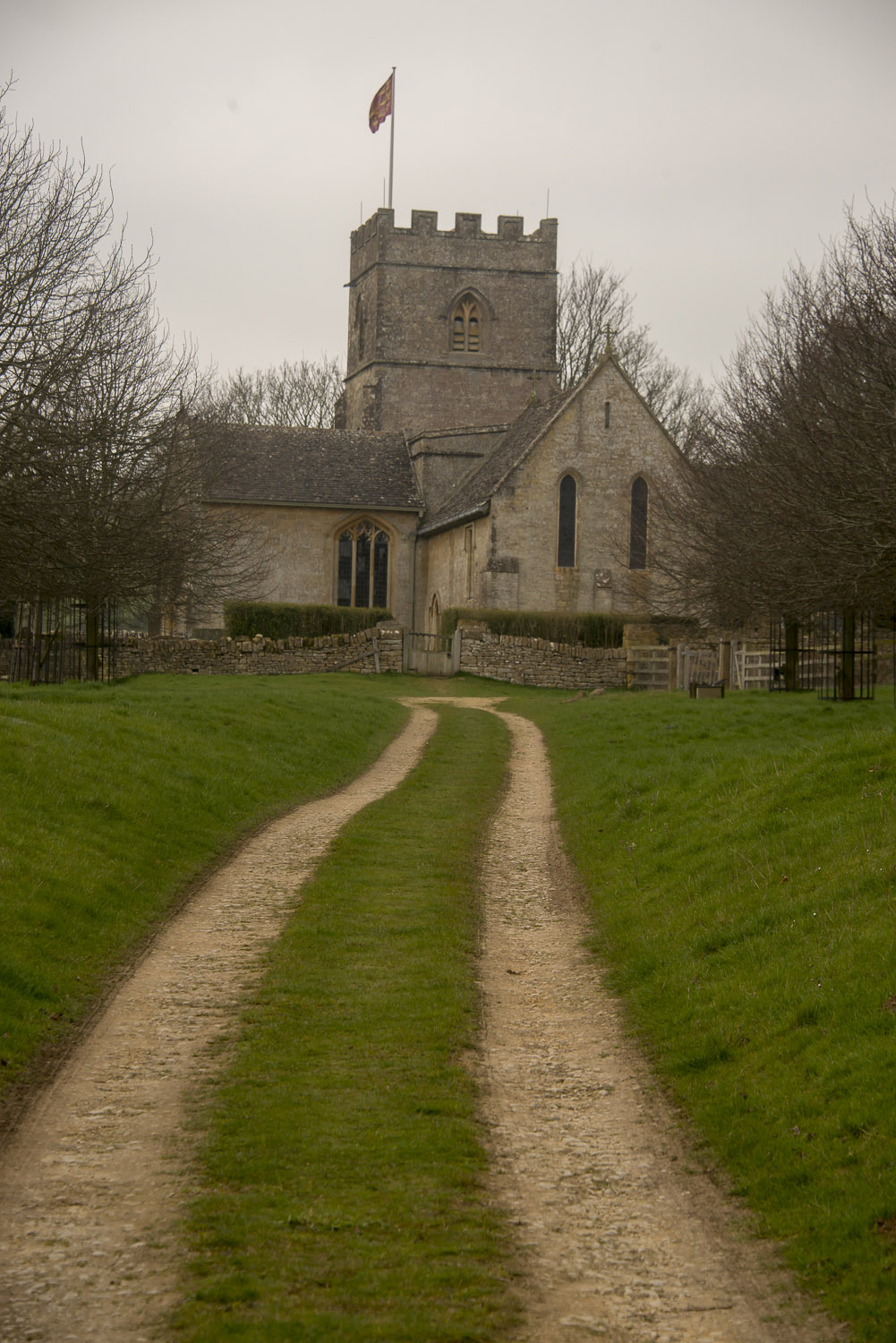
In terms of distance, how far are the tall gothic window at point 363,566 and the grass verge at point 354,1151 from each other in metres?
36.4

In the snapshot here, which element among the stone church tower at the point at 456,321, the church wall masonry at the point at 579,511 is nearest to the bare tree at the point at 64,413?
the church wall masonry at the point at 579,511

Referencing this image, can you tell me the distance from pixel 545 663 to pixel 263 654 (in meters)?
8.18

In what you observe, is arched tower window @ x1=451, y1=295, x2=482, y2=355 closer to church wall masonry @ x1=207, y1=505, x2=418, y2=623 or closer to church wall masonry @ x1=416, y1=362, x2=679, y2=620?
church wall masonry @ x1=207, y1=505, x2=418, y2=623

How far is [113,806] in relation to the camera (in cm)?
1262

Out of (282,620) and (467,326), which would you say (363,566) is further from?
(467,326)

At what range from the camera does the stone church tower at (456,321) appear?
53688 millimetres

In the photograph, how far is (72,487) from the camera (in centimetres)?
2075

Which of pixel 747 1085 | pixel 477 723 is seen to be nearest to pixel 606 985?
pixel 747 1085

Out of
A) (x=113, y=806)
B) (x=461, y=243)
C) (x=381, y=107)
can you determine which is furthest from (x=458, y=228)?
(x=113, y=806)

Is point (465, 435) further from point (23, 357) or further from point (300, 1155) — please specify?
point (300, 1155)

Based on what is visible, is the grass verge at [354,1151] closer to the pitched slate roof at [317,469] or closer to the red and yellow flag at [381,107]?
the pitched slate roof at [317,469]

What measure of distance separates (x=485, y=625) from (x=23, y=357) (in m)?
20.7

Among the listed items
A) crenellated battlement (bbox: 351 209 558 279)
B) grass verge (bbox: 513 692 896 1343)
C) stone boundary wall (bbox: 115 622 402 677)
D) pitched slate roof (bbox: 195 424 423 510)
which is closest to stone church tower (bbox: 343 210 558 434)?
crenellated battlement (bbox: 351 209 558 279)

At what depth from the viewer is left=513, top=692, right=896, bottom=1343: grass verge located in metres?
5.46
